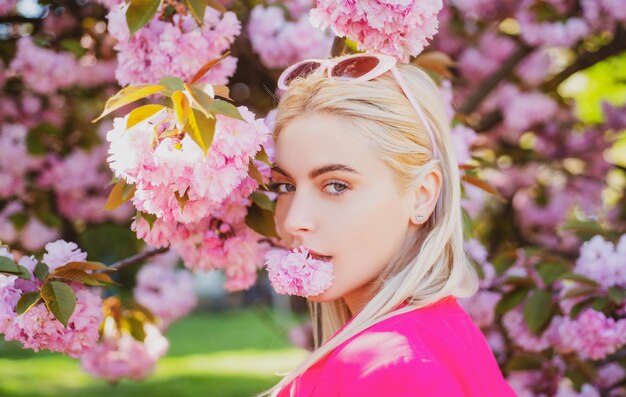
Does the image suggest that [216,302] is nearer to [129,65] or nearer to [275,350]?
[275,350]

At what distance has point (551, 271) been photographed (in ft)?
10.6

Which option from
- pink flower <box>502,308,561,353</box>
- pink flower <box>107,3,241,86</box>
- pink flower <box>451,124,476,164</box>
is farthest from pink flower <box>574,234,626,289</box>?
pink flower <box>107,3,241,86</box>

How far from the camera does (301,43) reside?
374cm

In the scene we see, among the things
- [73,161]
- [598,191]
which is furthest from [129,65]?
[598,191]

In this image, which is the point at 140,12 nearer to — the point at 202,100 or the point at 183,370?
the point at 202,100

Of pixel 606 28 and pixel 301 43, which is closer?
pixel 301 43

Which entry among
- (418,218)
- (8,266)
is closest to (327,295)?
(418,218)

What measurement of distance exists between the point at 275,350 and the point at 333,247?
10.6 m

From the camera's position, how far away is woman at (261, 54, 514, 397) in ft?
6.61

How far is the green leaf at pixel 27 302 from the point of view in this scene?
7.09 feet

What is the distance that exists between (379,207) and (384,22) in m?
0.46

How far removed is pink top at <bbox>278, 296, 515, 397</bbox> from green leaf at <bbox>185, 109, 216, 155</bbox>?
0.55 m

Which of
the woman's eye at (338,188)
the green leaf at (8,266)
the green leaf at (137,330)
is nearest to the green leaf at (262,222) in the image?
the woman's eye at (338,188)

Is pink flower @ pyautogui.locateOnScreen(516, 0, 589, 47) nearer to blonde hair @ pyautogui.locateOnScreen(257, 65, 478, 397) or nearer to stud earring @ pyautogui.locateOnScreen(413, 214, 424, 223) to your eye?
blonde hair @ pyautogui.locateOnScreen(257, 65, 478, 397)
